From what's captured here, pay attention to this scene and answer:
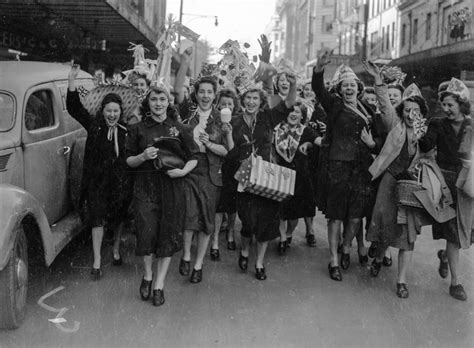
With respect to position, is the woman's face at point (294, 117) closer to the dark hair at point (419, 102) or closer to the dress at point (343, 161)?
the dress at point (343, 161)

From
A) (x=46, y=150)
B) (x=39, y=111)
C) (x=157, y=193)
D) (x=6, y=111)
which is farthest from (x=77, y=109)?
(x=157, y=193)

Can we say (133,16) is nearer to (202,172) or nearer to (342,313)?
(202,172)

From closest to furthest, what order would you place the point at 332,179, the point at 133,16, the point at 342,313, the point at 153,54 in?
the point at 342,313 → the point at 332,179 → the point at 133,16 → the point at 153,54

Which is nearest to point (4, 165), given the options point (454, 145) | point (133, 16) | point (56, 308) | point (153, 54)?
point (56, 308)

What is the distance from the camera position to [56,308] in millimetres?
4391

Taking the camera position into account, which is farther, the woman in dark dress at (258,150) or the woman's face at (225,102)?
the woman's face at (225,102)

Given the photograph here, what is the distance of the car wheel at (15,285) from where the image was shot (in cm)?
381

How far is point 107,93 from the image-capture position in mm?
5797

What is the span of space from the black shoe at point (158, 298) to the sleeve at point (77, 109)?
1853 millimetres

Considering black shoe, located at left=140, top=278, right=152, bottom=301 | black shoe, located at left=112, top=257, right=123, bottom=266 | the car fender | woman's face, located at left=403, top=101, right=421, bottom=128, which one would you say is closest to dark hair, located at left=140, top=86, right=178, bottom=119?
the car fender

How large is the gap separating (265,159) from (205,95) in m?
0.88

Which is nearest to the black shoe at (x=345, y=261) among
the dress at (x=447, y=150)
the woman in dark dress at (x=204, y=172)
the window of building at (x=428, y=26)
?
the dress at (x=447, y=150)

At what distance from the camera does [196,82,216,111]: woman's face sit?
5.30 m

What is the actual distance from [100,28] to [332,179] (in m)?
9.78
